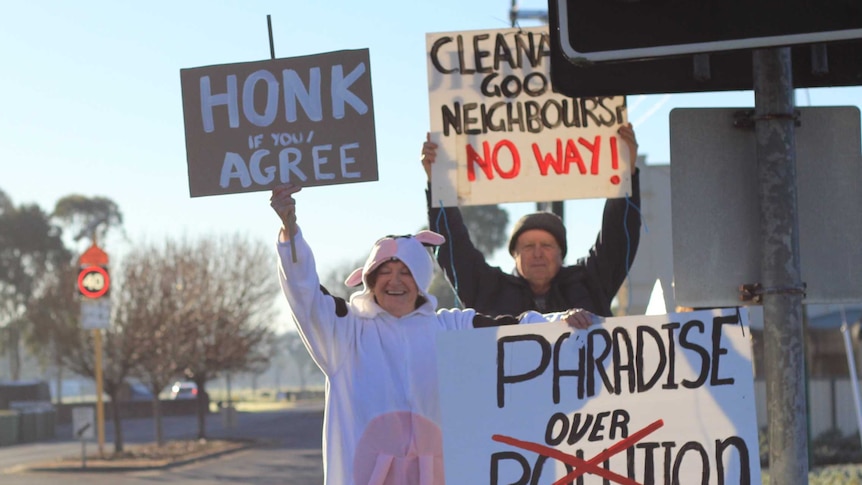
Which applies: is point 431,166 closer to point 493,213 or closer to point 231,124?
point 231,124

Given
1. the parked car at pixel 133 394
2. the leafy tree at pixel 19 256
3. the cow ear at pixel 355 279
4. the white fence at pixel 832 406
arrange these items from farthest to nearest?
1. the leafy tree at pixel 19 256
2. the parked car at pixel 133 394
3. the white fence at pixel 832 406
4. the cow ear at pixel 355 279

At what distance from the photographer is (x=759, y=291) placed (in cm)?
389

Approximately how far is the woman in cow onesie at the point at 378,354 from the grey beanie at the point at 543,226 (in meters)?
0.81

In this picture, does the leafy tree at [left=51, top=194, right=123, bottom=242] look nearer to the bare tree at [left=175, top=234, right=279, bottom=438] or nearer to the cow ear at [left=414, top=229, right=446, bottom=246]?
the bare tree at [left=175, top=234, right=279, bottom=438]

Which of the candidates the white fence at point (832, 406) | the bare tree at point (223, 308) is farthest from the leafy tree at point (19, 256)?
the white fence at point (832, 406)

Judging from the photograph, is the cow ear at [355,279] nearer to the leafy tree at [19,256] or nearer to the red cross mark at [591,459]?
the red cross mark at [591,459]

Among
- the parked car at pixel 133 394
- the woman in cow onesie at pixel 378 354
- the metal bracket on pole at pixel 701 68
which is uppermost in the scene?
the metal bracket on pole at pixel 701 68

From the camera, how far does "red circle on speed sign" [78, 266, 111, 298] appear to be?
24625 mm

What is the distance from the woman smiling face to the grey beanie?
900 mm

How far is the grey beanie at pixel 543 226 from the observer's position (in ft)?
19.1

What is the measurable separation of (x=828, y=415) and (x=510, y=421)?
813 inches

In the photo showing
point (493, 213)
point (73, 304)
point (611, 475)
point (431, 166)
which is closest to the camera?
point (611, 475)

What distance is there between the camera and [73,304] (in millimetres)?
36344

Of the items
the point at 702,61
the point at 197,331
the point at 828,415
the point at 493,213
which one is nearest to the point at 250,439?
the point at 197,331
